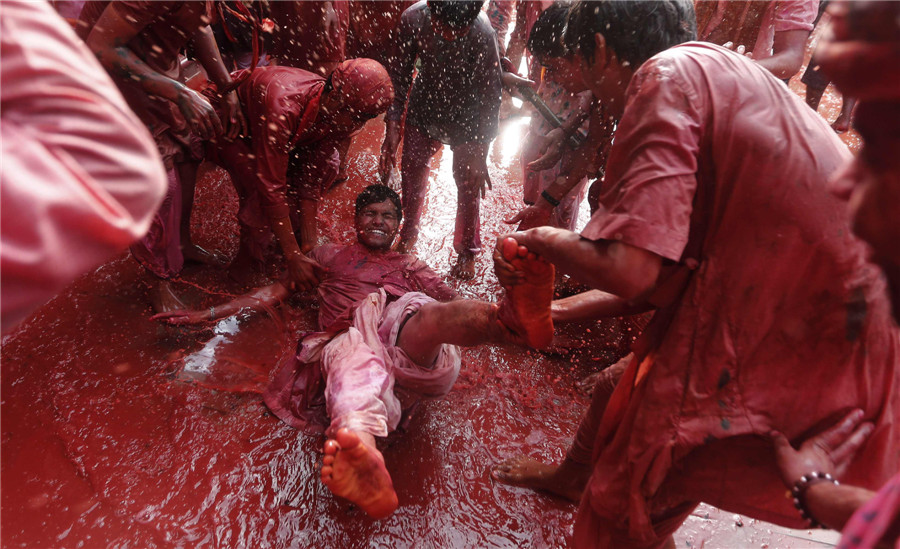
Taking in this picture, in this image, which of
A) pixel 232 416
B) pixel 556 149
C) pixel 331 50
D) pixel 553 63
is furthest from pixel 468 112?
pixel 232 416

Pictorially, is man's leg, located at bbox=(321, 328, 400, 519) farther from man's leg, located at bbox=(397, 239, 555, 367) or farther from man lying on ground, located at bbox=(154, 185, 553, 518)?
man's leg, located at bbox=(397, 239, 555, 367)

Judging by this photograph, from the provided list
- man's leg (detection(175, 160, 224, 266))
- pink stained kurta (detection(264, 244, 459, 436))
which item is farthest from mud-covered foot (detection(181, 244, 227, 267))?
pink stained kurta (detection(264, 244, 459, 436))

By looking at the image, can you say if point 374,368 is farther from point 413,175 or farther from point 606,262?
point 413,175

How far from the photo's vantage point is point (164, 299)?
2.94m

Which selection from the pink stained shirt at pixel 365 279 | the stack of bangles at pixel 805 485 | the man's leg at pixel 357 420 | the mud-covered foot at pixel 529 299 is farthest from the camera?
the pink stained shirt at pixel 365 279

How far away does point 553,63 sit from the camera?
256 centimetres

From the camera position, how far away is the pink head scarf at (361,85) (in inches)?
112

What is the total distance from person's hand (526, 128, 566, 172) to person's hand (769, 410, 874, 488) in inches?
100

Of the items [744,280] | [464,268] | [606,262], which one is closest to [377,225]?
[464,268]

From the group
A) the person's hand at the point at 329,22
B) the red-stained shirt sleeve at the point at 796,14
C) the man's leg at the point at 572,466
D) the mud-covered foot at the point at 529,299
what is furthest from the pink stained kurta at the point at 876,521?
the person's hand at the point at 329,22

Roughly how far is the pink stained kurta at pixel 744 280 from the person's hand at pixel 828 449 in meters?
0.04

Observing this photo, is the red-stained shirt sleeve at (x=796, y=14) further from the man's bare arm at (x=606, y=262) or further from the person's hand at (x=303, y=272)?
the person's hand at (x=303, y=272)

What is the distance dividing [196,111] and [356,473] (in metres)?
1.99

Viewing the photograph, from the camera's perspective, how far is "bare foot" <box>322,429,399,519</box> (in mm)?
1541
